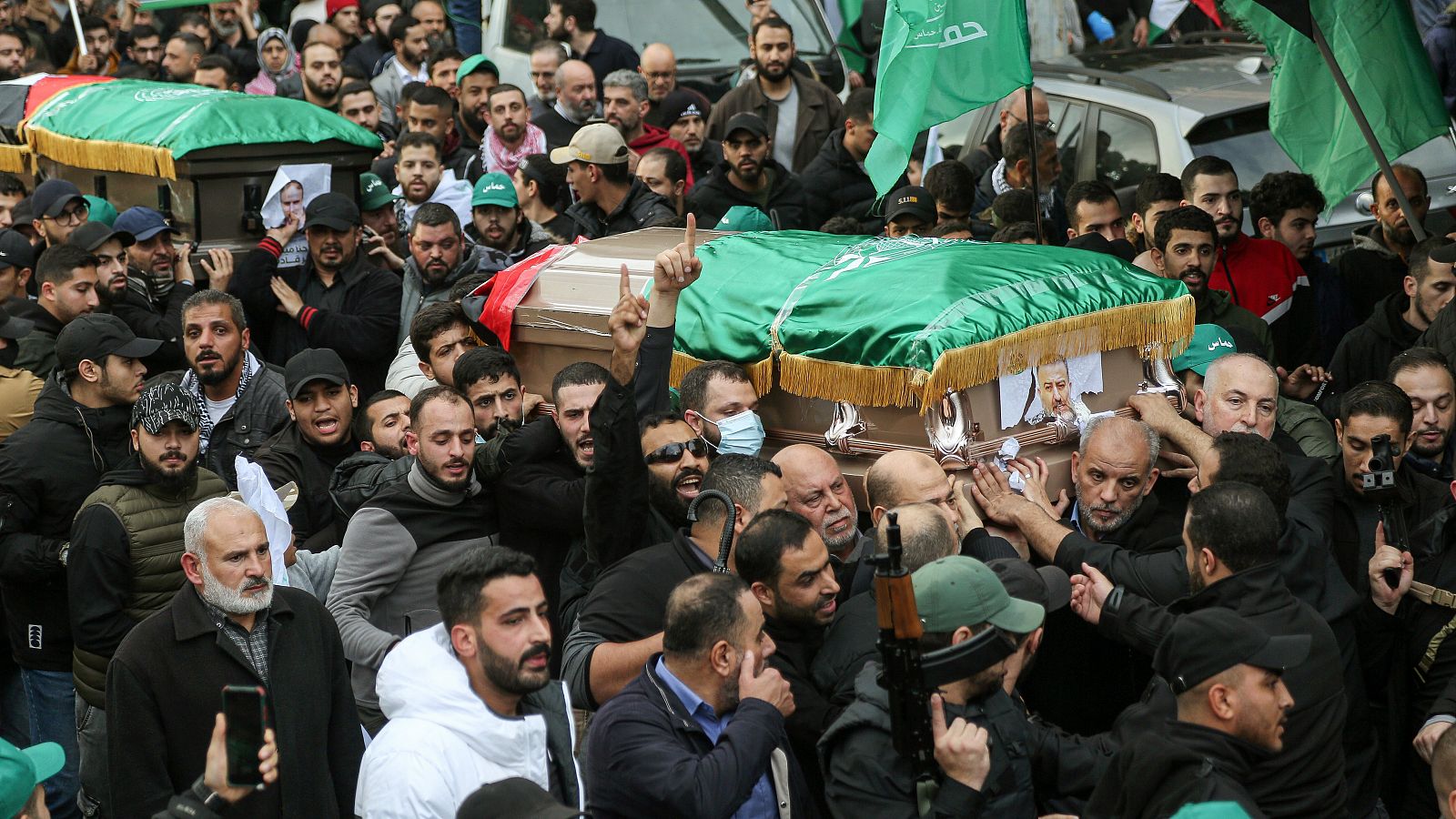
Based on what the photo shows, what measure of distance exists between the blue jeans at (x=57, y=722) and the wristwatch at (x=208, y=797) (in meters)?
2.50

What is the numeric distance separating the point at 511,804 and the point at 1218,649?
5.42 feet

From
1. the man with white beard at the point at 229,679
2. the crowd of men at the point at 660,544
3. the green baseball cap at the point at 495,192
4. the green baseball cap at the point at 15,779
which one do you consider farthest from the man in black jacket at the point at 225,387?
the green baseball cap at the point at 15,779

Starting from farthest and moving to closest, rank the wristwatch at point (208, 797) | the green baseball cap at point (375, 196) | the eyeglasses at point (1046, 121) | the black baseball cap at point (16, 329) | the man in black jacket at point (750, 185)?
the eyeglasses at point (1046, 121), the man in black jacket at point (750, 185), the green baseball cap at point (375, 196), the black baseball cap at point (16, 329), the wristwatch at point (208, 797)

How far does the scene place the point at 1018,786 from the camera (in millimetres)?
3879

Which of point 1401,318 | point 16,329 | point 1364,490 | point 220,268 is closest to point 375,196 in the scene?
point 220,268

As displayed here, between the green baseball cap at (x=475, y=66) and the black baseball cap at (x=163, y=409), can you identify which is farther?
the green baseball cap at (x=475, y=66)

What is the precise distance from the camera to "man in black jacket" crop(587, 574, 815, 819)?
3709 mm

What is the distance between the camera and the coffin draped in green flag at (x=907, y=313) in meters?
5.12

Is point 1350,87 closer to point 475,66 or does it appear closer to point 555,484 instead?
point 555,484

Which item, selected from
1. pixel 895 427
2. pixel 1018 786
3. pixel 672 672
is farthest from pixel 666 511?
pixel 1018 786

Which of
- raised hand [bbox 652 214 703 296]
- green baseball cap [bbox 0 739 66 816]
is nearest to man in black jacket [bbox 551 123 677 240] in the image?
raised hand [bbox 652 214 703 296]

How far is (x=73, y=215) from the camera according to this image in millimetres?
7973

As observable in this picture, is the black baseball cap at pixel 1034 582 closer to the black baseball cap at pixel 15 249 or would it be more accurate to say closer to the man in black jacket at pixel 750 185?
the man in black jacket at pixel 750 185

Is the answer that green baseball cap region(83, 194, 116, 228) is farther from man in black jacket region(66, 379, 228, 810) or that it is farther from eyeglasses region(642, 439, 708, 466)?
eyeglasses region(642, 439, 708, 466)
